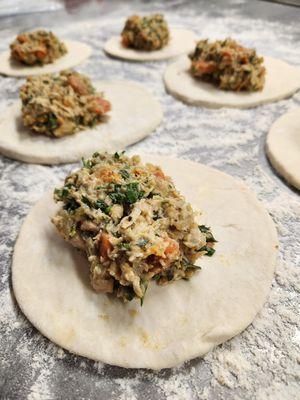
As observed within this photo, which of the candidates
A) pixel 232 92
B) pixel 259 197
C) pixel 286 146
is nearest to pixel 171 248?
pixel 259 197

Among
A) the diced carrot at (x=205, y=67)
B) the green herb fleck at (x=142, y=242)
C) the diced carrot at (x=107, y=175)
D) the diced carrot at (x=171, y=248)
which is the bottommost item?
the diced carrot at (x=171, y=248)

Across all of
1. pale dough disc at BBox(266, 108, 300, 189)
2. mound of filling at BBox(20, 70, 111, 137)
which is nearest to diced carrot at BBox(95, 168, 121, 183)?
mound of filling at BBox(20, 70, 111, 137)

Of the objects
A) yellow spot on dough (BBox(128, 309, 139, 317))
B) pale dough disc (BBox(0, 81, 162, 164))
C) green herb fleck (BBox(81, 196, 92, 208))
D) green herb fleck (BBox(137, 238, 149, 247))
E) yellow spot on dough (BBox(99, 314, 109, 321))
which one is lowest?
yellow spot on dough (BBox(99, 314, 109, 321))

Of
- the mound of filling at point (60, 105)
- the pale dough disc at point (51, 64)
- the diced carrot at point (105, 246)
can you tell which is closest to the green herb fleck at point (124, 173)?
the diced carrot at point (105, 246)

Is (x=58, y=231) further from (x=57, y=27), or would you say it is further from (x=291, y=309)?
(x=57, y=27)

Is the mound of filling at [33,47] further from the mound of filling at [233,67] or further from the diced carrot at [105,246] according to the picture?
the diced carrot at [105,246]

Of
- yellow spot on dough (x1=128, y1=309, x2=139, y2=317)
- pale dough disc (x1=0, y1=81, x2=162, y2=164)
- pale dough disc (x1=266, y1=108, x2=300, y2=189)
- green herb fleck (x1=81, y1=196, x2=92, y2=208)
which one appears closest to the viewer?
yellow spot on dough (x1=128, y1=309, x2=139, y2=317)

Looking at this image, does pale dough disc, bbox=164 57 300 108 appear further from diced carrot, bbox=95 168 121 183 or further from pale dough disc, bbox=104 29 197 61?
diced carrot, bbox=95 168 121 183
